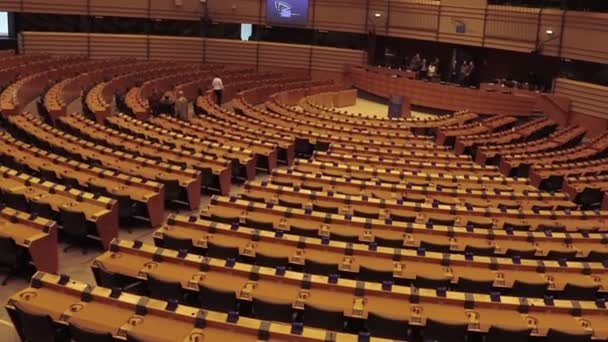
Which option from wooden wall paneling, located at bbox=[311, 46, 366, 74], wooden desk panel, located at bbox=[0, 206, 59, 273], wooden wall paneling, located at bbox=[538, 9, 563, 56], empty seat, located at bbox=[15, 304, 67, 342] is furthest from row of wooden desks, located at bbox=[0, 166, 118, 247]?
wooden wall paneling, located at bbox=[311, 46, 366, 74]

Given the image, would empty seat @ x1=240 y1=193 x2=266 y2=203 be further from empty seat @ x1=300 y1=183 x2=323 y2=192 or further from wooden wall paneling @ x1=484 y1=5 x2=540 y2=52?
wooden wall paneling @ x1=484 y1=5 x2=540 y2=52

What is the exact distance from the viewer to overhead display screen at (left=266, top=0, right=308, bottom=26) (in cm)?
2808

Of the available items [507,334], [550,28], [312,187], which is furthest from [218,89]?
[507,334]

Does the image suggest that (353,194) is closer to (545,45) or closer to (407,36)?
(545,45)

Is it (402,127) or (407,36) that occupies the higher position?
(407,36)

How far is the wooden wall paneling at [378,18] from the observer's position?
2777 centimetres

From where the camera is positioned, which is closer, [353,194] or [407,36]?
[353,194]

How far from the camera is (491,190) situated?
500 inches

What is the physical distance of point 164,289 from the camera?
23.7 ft

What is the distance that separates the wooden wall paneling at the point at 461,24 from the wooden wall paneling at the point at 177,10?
9.91 meters

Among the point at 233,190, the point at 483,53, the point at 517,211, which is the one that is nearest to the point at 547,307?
the point at 517,211

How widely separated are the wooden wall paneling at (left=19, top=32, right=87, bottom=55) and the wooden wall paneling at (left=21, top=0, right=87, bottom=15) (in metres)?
0.86

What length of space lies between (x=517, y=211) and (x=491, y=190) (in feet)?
5.09

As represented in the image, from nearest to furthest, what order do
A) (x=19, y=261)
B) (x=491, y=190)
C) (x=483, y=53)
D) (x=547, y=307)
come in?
(x=547, y=307) → (x=19, y=261) → (x=491, y=190) → (x=483, y=53)
